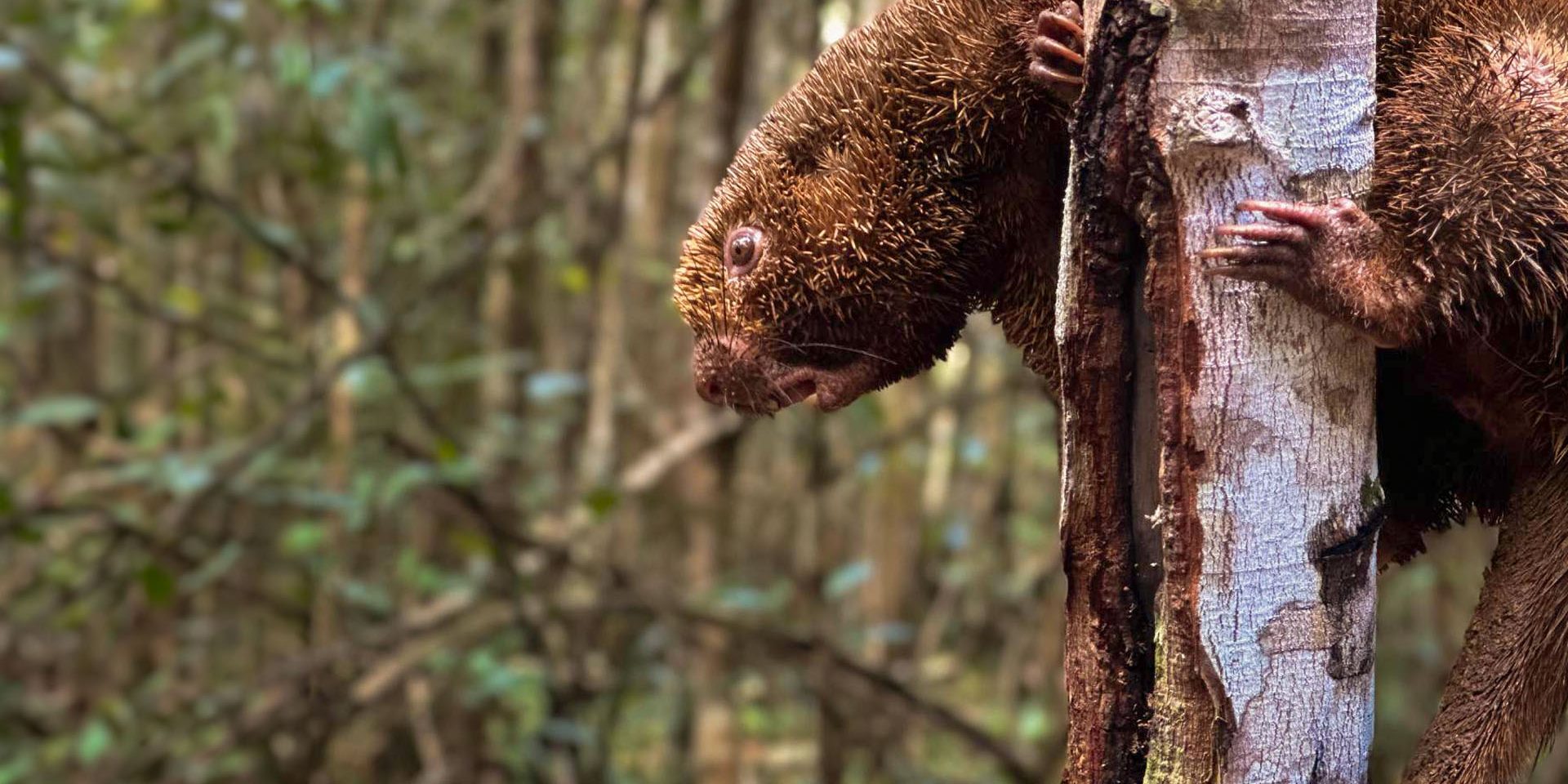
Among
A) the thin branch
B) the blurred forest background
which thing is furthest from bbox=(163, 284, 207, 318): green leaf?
the thin branch

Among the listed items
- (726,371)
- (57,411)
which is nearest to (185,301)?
(57,411)

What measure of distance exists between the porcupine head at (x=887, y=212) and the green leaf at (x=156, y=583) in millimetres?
2678

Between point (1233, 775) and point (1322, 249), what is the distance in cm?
56

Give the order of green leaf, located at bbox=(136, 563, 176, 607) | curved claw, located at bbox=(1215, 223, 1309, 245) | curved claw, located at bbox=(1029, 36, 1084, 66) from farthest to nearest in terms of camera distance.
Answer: green leaf, located at bbox=(136, 563, 176, 607) → curved claw, located at bbox=(1029, 36, 1084, 66) → curved claw, located at bbox=(1215, 223, 1309, 245)

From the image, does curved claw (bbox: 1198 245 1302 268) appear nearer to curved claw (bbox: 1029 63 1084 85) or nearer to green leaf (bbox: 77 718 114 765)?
curved claw (bbox: 1029 63 1084 85)

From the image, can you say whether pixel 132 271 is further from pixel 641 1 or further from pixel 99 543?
pixel 641 1

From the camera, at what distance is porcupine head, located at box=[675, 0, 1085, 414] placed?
178 centimetres

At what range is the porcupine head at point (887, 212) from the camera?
178 centimetres

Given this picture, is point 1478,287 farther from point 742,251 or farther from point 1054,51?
point 742,251

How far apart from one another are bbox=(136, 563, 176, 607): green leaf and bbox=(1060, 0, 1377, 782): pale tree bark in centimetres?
332

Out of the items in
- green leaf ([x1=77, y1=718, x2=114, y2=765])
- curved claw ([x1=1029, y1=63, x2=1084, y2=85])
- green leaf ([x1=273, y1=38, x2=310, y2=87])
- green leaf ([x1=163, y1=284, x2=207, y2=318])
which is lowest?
green leaf ([x1=77, y1=718, x2=114, y2=765])

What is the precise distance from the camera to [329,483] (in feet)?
15.7

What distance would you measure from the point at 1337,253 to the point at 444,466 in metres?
2.91

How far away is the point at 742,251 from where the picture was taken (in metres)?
1.92
